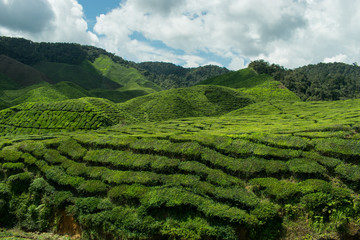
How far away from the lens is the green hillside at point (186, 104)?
49.8 meters

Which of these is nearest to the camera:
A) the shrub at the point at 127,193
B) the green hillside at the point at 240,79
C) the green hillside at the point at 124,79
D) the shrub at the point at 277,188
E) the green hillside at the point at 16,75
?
the shrub at the point at 277,188

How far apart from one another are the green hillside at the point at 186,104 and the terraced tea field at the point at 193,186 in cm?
3055

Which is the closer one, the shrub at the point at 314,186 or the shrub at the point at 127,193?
the shrub at the point at 314,186

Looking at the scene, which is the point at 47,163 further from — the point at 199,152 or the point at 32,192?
the point at 199,152

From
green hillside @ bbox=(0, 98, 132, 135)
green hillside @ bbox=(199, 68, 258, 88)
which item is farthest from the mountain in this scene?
green hillside @ bbox=(0, 98, 132, 135)

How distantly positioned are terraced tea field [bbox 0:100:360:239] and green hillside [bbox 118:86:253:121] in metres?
30.5

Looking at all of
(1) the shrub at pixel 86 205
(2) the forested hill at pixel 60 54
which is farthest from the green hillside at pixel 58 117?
(2) the forested hill at pixel 60 54

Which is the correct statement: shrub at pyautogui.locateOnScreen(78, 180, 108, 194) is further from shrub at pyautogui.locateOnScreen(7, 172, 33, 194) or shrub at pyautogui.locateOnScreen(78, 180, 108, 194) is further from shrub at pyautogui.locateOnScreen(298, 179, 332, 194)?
shrub at pyautogui.locateOnScreen(298, 179, 332, 194)

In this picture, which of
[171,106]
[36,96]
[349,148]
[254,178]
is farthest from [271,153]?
[36,96]

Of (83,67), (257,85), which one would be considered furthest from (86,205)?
(83,67)

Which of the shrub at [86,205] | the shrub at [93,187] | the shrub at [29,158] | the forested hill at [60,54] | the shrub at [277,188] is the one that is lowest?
the shrub at [86,205]

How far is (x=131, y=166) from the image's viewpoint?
50.2 ft

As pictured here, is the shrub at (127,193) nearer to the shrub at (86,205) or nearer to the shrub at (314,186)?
the shrub at (86,205)

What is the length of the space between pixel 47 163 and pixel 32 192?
239 centimetres
